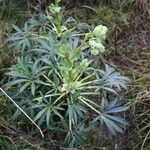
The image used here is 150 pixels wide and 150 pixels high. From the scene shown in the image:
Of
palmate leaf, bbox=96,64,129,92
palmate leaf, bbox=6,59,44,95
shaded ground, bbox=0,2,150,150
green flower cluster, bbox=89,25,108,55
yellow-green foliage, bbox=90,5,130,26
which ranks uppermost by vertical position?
green flower cluster, bbox=89,25,108,55

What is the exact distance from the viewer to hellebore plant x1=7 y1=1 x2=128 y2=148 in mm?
2438

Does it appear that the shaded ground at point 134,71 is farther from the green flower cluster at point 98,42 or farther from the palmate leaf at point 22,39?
the green flower cluster at point 98,42

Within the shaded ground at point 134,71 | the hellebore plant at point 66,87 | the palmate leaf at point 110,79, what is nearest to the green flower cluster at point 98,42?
the hellebore plant at point 66,87

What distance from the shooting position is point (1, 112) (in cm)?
258

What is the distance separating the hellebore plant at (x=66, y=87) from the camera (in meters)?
2.44

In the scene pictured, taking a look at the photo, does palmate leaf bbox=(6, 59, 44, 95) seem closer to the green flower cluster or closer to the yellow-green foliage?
the green flower cluster

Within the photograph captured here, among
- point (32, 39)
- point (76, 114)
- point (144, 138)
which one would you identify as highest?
point (32, 39)

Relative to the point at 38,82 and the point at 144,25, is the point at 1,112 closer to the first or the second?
the point at 38,82

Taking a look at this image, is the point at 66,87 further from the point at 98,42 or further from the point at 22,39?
the point at 22,39

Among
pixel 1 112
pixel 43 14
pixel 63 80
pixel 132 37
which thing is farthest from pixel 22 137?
pixel 132 37

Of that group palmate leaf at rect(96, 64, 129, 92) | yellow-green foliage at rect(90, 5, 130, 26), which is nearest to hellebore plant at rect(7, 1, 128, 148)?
palmate leaf at rect(96, 64, 129, 92)

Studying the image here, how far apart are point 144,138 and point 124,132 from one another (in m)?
0.12

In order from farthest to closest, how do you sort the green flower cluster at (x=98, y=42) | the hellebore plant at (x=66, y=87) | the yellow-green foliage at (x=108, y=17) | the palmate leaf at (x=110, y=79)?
the yellow-green foliage at (x=108, y=17)
the palmate leaf at (x=110, y=79)
the hellebore plant at (x=66, y=87)
the green flower cluster at (x=98, y=42)

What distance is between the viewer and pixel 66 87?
97.8 inches
